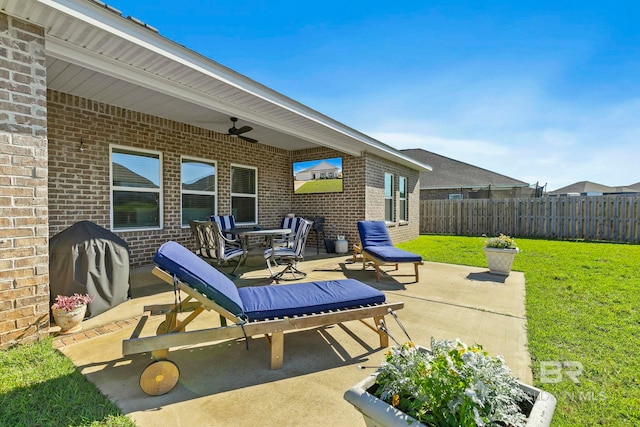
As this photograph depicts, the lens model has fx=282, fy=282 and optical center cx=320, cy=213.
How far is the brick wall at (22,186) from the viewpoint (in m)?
2.52

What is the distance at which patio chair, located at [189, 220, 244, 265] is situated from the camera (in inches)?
197

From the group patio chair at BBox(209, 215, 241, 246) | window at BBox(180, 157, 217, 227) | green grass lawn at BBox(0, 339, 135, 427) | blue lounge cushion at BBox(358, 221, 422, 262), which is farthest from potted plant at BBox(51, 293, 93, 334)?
blue lounge cushion at BBox(358, 221, 422, 262)

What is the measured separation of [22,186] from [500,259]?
7.16m

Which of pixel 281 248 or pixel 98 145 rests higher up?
pixel 98 145

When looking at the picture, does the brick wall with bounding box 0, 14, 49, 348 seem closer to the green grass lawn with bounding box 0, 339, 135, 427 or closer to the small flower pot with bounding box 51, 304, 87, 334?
the small flower pot with bounding box 51, 304, 87, 334

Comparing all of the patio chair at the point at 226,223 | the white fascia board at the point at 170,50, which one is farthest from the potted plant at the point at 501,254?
the patio chair at the point at 226,223

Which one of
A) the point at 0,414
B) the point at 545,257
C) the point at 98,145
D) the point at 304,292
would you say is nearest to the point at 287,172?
the point at 98,145

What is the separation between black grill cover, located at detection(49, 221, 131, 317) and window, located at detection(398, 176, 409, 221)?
9085 mm

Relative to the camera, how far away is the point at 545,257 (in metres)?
7.46

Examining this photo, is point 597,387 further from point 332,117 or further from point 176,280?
point 332,117

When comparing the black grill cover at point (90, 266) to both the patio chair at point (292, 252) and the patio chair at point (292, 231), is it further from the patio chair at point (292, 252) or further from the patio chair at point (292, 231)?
the patio chair at point (292, 231)

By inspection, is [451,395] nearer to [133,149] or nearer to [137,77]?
[137,77]

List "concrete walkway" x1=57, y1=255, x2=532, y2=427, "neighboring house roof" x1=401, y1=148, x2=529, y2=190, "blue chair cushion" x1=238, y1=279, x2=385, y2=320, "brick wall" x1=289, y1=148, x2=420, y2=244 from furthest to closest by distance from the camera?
"neighboring house roof" x1=401, y1=148, x2=529, y2=190 < "brick wall" x1=289, y1=148, x2=420, y2=244 < "blue chair cushion" x1=238, y1=279, x2=385, y2=320 < "concrete walkway" x1=57, y1=255, x2=532, y2=427

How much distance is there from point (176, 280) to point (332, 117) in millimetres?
5056
